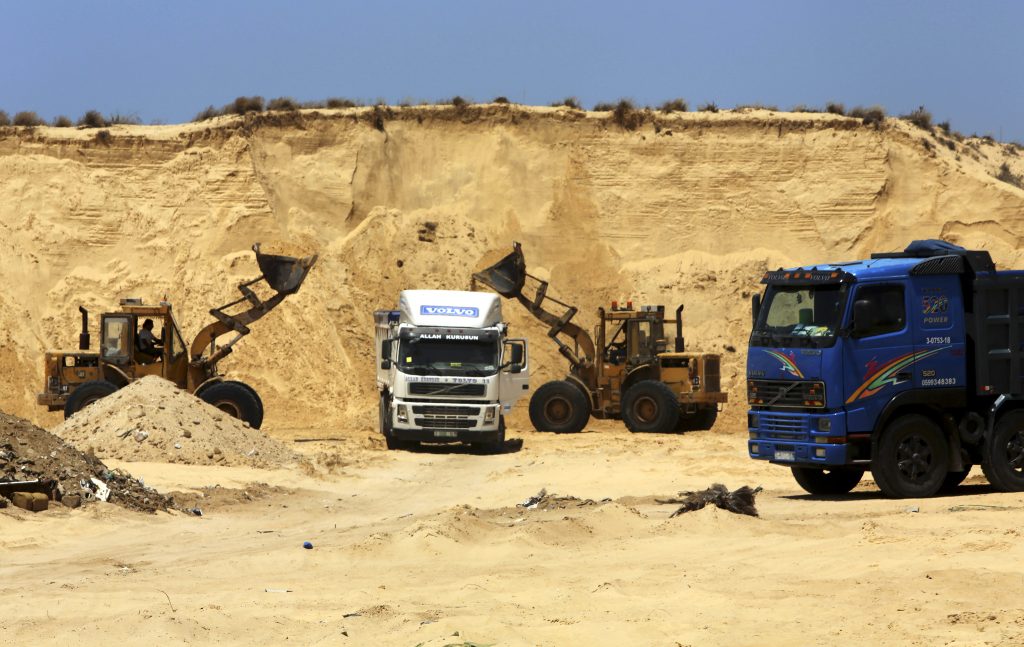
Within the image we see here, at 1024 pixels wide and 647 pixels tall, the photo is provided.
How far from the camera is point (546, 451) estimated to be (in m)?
27.7

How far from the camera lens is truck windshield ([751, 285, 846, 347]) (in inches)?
718

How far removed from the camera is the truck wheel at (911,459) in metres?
18.3

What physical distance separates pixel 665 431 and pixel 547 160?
15143 millimetres

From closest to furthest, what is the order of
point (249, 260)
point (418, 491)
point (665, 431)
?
point (418, 491), point (665, 431), point (249, 260)

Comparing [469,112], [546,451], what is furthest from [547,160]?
[546,451]

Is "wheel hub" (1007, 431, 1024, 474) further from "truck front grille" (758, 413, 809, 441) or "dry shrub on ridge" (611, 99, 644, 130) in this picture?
"dry shrub on ridge" (611, 99, 644, 130)

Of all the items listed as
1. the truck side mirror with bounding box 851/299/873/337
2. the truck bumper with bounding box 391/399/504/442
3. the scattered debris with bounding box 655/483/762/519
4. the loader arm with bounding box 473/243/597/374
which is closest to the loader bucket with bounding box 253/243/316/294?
the loader arm with bounding box 473/243/597/374

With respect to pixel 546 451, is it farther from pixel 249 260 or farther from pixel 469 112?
pixel 469 112

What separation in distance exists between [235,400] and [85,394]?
10.1 ft

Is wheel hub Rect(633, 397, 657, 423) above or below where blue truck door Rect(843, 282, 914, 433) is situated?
below

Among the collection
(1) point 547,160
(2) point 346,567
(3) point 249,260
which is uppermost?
(1) point 547,160

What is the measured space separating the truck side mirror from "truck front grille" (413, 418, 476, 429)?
1049cm

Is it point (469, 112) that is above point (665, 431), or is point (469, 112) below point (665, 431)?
above

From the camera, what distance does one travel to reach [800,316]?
733 inches
